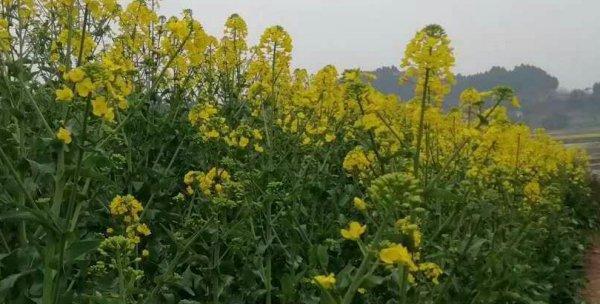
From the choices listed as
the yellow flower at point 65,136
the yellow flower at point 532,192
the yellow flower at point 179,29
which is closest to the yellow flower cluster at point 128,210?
the yellow flower at point 179,29

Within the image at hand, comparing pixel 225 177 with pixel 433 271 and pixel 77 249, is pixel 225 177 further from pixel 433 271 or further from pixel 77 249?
pixel 77 249

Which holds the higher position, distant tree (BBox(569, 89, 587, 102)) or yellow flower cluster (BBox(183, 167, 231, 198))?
yellow flower cluster (BBox(183, 167, 231, 198))

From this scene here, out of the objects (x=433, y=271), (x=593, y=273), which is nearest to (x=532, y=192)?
(x=433, y=271)

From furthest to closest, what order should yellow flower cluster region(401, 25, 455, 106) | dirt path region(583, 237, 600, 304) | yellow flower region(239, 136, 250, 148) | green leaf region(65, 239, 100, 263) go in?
dirt path region(583, 237, 600, 304), yellow flower region(239, 136, 250, 148), yellow flower cluster region(401, 25, 455, 106), green leaf region(65, 239, 100, 263)

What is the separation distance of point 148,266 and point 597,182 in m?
15.2

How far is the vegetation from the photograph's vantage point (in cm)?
214

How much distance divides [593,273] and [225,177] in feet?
29.2

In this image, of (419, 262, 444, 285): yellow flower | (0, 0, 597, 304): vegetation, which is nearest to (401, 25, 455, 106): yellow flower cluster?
(0, 0, 597, 304): vegetation

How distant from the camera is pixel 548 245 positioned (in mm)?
7129

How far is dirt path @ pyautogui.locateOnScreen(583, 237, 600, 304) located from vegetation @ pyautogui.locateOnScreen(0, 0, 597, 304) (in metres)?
3.98

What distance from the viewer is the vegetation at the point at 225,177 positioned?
2.14 metres

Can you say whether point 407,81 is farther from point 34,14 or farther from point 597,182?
point 597,182

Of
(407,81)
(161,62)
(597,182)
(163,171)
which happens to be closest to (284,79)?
(161,62)

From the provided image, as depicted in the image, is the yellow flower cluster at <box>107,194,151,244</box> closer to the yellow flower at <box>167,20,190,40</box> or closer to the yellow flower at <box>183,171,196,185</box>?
the yellow flower at <box>183,171,196,185</box>
